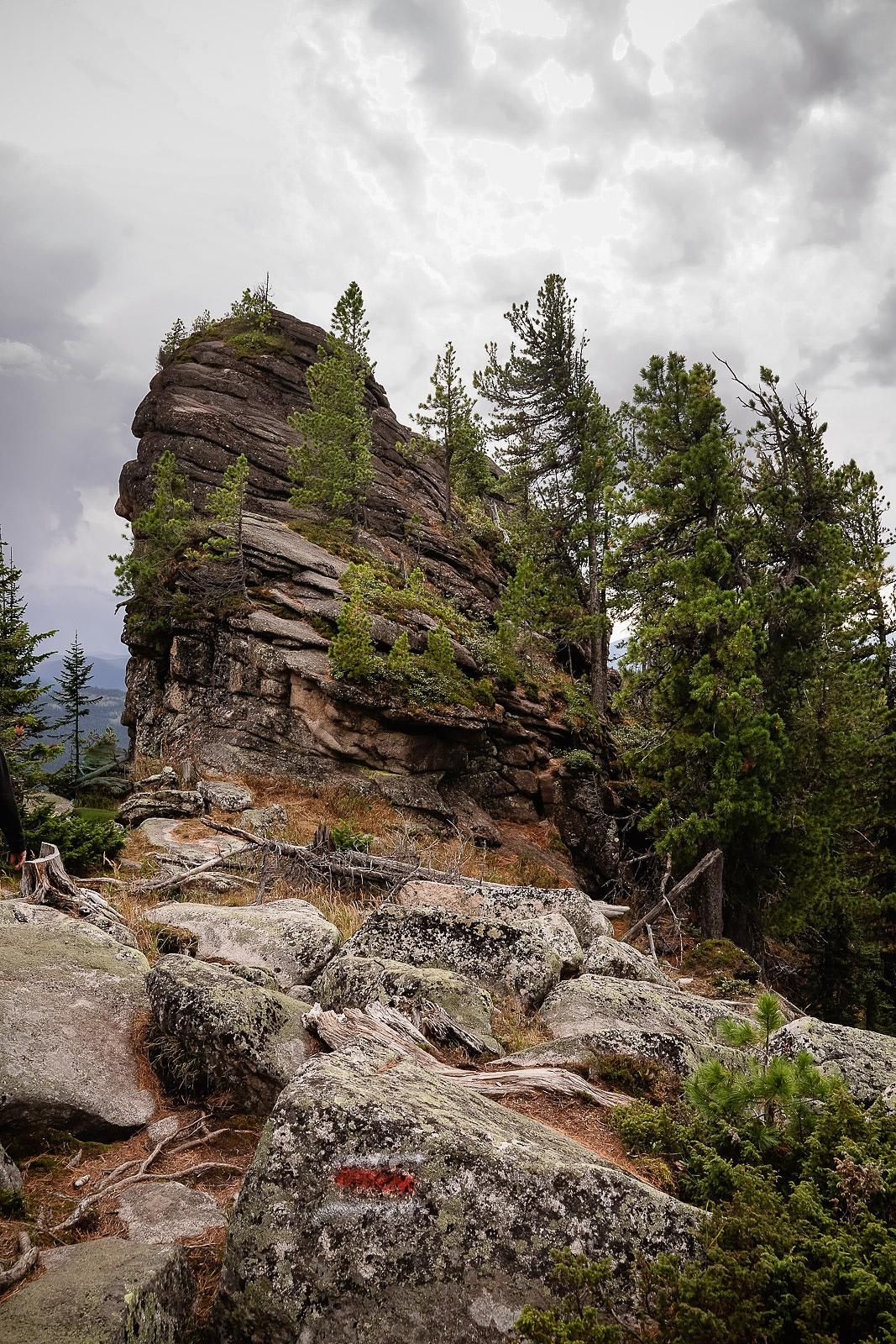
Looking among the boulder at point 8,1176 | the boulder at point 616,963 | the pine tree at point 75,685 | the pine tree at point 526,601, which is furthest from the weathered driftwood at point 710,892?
the pine tree at point 75,685

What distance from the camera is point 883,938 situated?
17328 millimetres

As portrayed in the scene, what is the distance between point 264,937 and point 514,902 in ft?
12.0

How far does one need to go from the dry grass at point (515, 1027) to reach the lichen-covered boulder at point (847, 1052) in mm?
2026

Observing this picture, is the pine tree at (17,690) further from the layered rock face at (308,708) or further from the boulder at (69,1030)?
the boulder at (69,1030)

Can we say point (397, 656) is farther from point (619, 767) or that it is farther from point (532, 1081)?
point (532, 1081)

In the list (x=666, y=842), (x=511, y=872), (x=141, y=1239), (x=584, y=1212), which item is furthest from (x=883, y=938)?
(x=141, y=1239)

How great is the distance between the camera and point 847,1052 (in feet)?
19.7

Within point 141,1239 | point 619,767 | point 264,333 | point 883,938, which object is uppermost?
point 264,333

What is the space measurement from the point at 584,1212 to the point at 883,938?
59.9ft

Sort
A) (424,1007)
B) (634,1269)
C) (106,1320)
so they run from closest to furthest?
1. (106,1320)
2. (634,1269)
3. (424,1007)

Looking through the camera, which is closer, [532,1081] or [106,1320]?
→ [106,1320]

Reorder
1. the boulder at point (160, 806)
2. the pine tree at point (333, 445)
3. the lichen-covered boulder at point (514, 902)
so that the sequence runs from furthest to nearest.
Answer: the pine tree at point (333, 445) < the boulder at point (160, 806) < the lichen-covered boulder at point (514, 902)

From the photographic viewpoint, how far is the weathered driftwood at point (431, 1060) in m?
4.64

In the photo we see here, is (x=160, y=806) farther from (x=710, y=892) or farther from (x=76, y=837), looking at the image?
(x=710, y=892)
